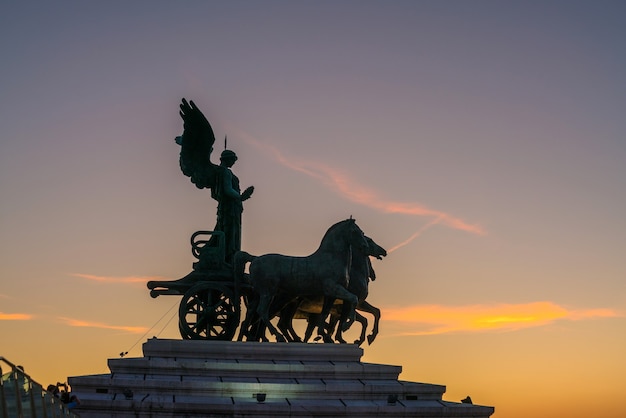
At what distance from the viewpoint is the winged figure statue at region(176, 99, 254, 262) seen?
33500 millimetres

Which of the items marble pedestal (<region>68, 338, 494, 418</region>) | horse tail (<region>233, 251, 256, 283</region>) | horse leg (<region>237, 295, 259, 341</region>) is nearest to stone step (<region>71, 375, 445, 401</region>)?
marble pedestal (<region>68, 338, 494, 418</region>)

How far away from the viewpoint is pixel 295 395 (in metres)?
28.3

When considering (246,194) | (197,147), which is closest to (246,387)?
(246,194)

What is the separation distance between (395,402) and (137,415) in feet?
20.5

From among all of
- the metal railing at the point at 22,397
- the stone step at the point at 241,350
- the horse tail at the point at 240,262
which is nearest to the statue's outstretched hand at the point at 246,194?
the horse tail at the point at 240,262

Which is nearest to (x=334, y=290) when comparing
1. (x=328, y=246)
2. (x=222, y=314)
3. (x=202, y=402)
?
(x=328, y=246)

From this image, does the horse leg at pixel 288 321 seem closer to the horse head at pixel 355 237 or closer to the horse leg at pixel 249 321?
the horse leg at pixel 249 321

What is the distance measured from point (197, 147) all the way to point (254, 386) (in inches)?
345

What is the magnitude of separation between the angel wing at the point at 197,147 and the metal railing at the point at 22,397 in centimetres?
1534

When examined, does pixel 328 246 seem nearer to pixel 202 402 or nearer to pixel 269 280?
pixel 269 280

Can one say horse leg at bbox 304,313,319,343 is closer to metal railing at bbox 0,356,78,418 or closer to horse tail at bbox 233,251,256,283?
horse tail at bbox 233,251,256,283

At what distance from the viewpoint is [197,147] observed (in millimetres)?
34094

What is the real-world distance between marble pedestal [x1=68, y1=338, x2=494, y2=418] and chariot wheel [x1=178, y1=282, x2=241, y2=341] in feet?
5.34

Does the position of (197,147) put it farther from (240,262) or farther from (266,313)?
(266,313)
